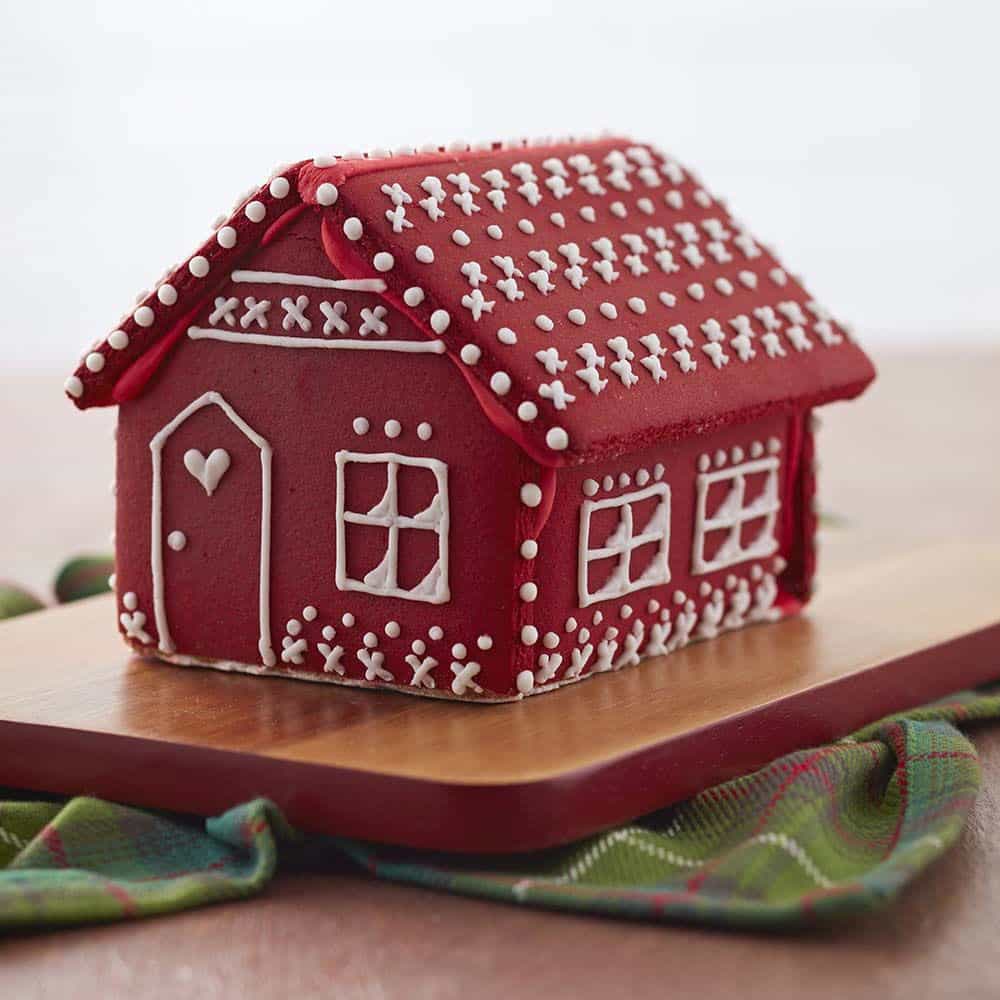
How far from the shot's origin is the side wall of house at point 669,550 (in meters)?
1.55

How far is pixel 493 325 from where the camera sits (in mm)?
1478

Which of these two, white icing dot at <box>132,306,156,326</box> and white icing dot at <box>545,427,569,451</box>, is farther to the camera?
white icing dot at <box>132,306,156,326</box>

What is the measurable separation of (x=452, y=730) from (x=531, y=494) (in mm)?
182

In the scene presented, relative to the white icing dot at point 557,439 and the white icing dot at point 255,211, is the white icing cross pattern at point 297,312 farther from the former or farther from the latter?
the white icing dot at point 557,439

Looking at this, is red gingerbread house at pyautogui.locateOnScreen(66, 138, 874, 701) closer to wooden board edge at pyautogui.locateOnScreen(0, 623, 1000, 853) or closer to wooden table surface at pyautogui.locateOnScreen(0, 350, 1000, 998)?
wooden board edge at pyautogui.locateOnScreen(0, 623, 1000, 853)

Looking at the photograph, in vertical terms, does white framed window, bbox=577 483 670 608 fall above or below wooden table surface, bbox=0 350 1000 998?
above

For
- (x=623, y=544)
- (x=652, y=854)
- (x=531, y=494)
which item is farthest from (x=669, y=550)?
(x=652, y=854)

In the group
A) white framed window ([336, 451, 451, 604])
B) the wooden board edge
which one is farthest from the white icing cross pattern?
the wooden board edge

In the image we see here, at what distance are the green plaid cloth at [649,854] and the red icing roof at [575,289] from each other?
0.28 meters

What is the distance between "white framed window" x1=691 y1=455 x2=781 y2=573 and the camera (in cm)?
171

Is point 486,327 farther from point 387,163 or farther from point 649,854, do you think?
point 649,854

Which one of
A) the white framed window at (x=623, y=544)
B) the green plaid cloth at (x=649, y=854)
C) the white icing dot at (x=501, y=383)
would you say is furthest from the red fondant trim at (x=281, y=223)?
the green plaid cloth at (x=649, y=854)

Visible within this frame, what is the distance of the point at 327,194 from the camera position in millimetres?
1490

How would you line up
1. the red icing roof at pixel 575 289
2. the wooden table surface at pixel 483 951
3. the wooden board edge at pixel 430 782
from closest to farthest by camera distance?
1. the wooden table surface at pixel 483 951
2. the wooden board edge at pixel 430 782
3. the red icing roof at pixel 575 289
